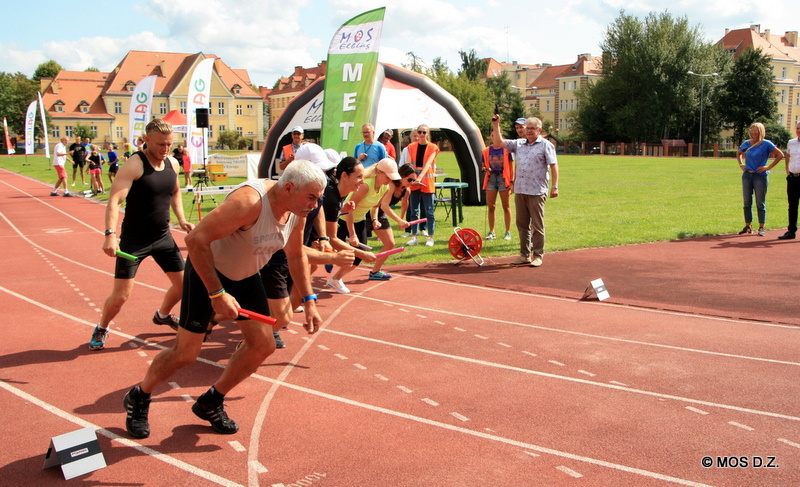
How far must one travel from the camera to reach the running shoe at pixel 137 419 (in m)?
4.34

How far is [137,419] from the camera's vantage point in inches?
172

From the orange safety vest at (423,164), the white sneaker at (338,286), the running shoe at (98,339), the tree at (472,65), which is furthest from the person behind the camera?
the tree at (472,65)

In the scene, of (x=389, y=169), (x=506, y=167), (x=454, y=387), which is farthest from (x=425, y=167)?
(x=454, y=387)

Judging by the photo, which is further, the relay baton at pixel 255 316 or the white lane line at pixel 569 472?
the relay baton at pixel 255 316

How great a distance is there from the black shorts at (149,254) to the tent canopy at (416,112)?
1055cm

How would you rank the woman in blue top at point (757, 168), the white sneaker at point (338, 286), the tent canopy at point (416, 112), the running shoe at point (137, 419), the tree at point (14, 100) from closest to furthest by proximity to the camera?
1. the running shoe at point (137, 419)
2. the white sneaker at point (338, 286)
3. the woman in blue top at point (757, 168)
4. the tent canopy at point (416, 112)
5. the tree at point (14, 100)

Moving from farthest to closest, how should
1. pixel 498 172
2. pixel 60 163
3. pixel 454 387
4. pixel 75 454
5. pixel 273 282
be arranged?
pixel 60 163 < pixel 498 172 < pixel 273 282 < pixel 454 387 < pixel 75 454

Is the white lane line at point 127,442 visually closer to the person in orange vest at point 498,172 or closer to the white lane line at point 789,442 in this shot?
the white lane line at point 789,442

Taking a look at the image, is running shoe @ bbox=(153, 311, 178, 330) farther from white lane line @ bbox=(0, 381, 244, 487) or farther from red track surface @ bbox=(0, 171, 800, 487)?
white lane line @ bbox=(0, 381, 244, 487)

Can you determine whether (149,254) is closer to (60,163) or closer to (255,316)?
(255,316)

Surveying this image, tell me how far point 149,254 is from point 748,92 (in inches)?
2854

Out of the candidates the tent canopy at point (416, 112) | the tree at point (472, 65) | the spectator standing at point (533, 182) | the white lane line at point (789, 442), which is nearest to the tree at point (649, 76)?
the tree at point (472, 65)

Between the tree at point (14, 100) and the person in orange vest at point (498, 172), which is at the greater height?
the tree at point (14, 100)

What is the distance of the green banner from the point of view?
12.6m
